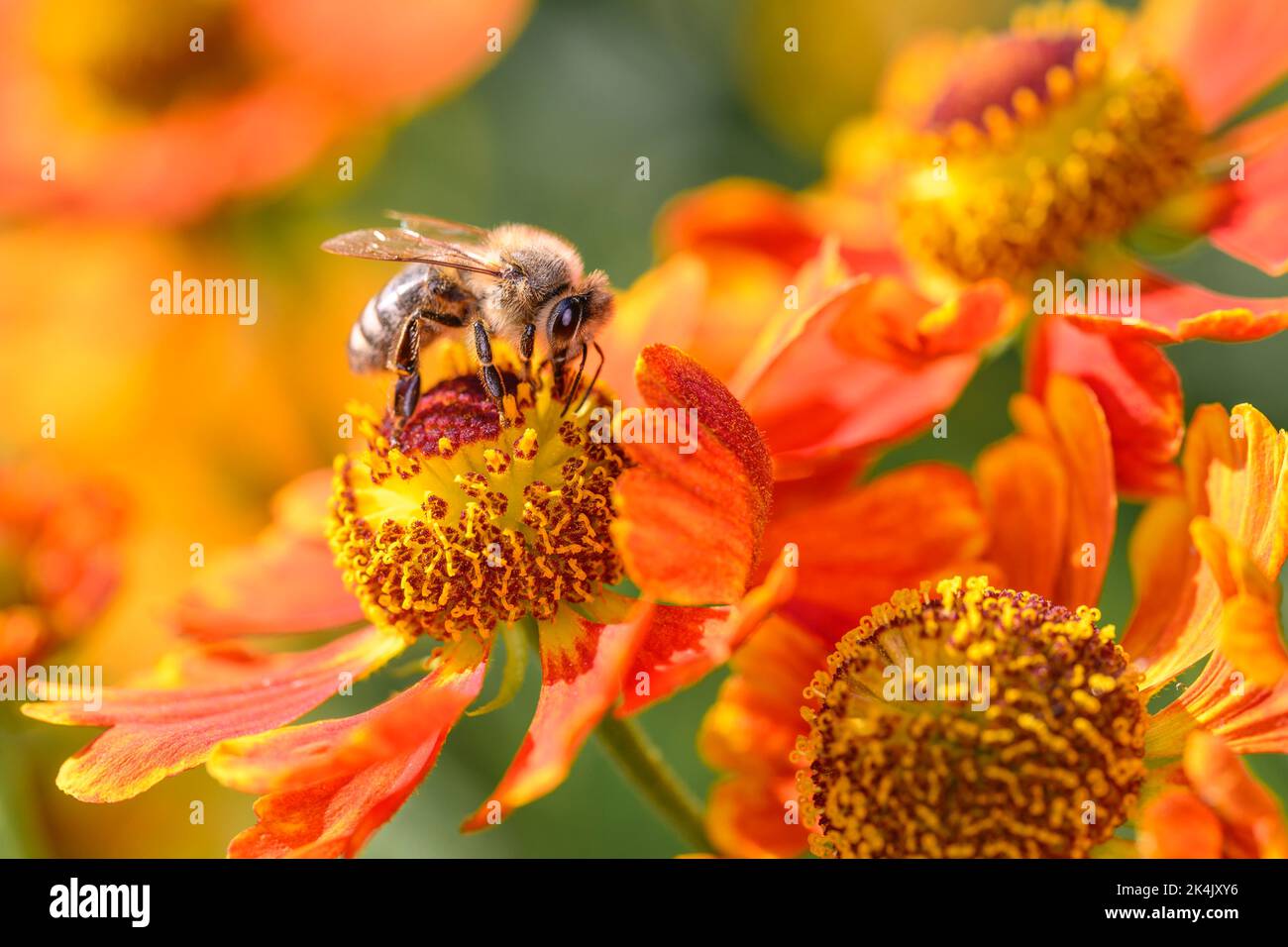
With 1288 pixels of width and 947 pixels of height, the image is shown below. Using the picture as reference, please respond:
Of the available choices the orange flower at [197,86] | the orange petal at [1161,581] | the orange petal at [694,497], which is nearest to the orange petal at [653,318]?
the orange petal at [694,497]

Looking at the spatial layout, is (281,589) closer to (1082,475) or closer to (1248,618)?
(1082,475)

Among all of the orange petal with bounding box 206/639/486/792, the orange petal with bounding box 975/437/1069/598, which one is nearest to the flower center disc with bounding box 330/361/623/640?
the orange petal with bounding box 206/639/486/792

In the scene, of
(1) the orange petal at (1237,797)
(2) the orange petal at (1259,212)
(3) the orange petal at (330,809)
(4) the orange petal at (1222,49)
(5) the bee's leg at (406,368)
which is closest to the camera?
(1) the orange petal at (1237,797)

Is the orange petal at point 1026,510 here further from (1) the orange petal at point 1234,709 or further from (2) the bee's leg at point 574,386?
(2) the bee's leg at point 574,386

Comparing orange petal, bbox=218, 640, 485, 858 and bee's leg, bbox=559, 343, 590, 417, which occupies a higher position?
bee's leg, bbox=559, 343, 590, 417

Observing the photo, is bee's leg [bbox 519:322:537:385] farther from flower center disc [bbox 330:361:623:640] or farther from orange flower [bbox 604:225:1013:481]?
orange flower [bbox 604:225:1013:481]
